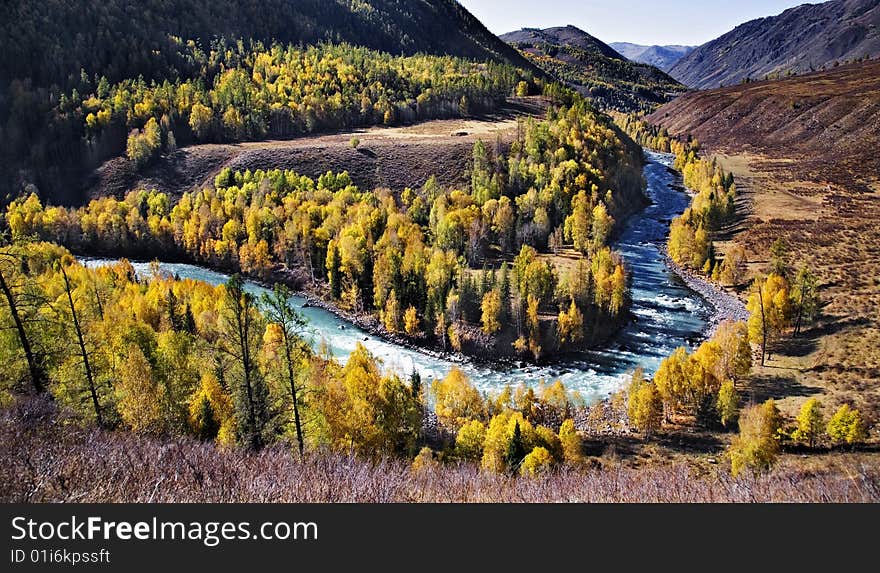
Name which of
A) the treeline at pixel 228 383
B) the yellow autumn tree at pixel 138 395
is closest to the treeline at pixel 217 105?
the treeline at pixel 228 383

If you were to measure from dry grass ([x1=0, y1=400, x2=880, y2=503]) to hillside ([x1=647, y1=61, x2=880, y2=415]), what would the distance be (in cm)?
4579

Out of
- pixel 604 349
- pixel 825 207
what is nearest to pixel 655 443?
pixel 604 349

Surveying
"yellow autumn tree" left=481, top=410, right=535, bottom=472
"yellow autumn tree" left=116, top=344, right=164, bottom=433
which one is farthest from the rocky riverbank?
"yellow autumn tree" left=116, top=344, right=164, bottom=433

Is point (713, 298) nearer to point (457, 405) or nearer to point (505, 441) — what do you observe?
point (457, 405)

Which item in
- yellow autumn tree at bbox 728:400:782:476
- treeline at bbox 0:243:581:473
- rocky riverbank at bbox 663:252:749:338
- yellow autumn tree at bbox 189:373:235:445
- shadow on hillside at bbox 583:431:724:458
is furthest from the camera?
rocky riverbank at bbox 663:252:749:338

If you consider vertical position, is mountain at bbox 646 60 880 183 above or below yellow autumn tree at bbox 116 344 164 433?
above

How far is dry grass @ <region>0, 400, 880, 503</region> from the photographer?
1119 cm

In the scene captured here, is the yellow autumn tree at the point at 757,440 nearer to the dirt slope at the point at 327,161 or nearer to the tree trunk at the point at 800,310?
the tree trunk at the point at 800,310

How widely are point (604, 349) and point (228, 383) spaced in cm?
4839

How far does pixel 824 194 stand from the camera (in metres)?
122

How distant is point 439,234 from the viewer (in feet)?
268

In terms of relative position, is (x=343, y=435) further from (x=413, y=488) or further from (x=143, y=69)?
(x=143, y=69)

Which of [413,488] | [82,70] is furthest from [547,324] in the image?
[82,70]

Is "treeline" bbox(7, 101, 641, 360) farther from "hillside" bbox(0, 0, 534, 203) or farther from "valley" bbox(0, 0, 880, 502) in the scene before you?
"hillside" bbox(0, 0, 534, 203)
